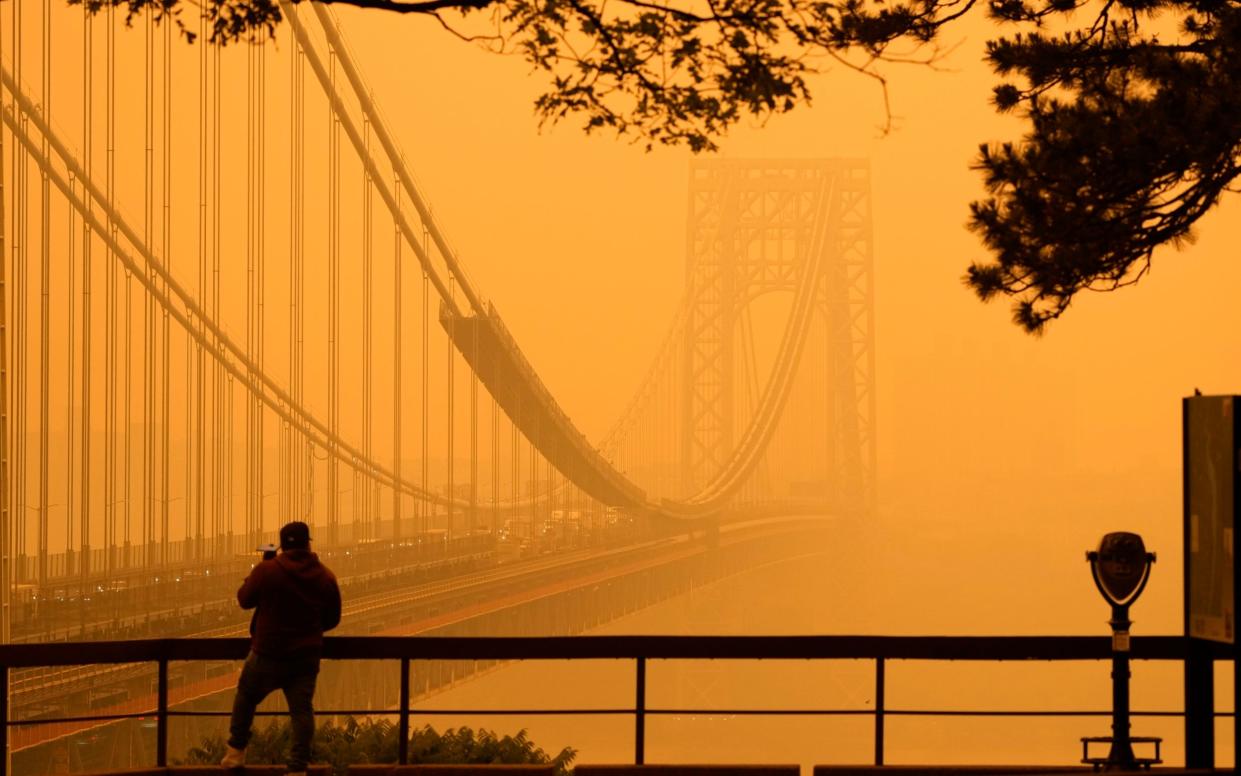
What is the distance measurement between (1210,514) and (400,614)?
20437 millimetres

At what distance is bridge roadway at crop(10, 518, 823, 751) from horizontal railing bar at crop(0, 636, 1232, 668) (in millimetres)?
6247

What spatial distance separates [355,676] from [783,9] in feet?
55.7

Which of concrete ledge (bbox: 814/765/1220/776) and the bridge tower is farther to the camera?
the bridge tower

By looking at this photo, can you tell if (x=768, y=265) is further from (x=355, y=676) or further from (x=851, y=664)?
(x=355, y=676)

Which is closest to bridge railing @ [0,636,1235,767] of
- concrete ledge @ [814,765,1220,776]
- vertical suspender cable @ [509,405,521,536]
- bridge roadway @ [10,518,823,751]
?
concrete ledge @ [814,765,1220,776]

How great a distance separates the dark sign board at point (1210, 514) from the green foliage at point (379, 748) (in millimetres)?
2214

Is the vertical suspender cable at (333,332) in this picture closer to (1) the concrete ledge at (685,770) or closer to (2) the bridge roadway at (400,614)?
(2) the bridge roadway at (400,614)

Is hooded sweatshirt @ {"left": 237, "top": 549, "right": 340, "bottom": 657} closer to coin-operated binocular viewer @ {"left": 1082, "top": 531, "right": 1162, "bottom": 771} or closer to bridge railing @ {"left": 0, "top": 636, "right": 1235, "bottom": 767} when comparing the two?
bridge railing @ {"left": 0, "top": 636, "right": 1235, "bottom": 767}

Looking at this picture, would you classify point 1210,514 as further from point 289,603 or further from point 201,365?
point 201,365

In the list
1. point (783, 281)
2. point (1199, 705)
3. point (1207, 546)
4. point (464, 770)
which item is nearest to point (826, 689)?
point (783, 281)

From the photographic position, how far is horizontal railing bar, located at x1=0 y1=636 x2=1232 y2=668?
6016 mm

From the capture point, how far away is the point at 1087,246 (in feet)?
27.1

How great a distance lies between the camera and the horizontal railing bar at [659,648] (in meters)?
6.02

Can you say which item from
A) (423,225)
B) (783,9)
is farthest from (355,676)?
(783,9)
